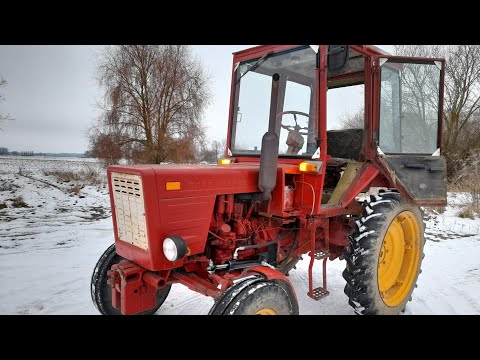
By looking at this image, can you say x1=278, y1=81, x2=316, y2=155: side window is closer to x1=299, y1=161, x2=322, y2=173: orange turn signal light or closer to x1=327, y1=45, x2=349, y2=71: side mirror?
x1=299, y1=161, x2=322, y2=173: orange turn signal light

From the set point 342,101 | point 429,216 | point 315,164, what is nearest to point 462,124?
point 429,216

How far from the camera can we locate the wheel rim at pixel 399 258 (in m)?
3.46

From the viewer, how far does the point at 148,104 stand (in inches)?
436

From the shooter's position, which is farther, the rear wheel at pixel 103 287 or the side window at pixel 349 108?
the side window at pixel 349 108

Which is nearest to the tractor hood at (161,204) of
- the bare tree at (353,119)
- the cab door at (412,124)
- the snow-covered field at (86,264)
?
the snow-covered field at (86,264)

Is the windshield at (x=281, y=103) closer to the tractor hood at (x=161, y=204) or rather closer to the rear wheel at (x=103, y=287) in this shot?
the tractor hood at (x=161, y=204)

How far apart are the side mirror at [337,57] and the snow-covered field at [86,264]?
8.46 feet

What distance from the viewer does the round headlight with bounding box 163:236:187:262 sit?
213 cm

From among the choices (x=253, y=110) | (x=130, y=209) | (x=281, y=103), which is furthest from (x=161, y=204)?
(x=281, y=103)

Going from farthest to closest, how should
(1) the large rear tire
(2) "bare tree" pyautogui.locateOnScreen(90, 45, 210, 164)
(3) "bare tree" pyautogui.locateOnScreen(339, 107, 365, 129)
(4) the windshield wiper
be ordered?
1. (2) "bare tree" pyautogui.locateOnScreen(90, 45, 210, 164)
2. (3) "bare tree" pyautogui.locateOnScreen(339, 107, 365, 129)
3. (4) the windshield wiper
4. (1) the large rear tire

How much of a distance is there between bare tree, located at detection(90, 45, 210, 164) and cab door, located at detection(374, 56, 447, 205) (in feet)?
28.2

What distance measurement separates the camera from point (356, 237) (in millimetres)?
3039

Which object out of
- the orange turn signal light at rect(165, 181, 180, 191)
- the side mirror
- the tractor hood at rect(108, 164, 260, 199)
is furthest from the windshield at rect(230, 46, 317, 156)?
the orange turn signal light at rect(165, 181, 180, 191)

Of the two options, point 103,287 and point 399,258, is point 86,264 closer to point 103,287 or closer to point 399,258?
point 103,287
